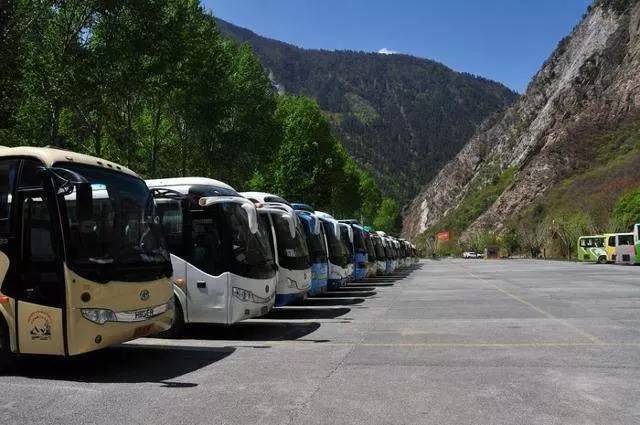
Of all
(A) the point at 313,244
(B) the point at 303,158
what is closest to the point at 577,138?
(B) the point at 303,158

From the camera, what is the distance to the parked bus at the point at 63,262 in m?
7.08

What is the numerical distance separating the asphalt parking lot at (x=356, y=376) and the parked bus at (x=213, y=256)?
576mm

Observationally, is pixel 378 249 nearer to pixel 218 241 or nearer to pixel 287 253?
pixel 287 253

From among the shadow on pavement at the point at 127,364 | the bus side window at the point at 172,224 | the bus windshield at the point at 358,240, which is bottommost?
the shadow on pavement at the point at 127,364

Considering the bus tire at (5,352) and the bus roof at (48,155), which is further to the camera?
the bus roof at (48,155)

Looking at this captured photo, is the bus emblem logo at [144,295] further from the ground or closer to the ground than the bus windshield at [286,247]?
closer to the ground

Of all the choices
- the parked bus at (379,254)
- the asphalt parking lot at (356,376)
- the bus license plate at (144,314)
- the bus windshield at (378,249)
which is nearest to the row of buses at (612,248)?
the parked bus at (379,254)

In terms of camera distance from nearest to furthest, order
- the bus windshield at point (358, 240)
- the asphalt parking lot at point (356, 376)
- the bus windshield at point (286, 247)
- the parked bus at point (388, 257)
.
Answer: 1. the asphalt parking lot at point (356, 376)
2. the bus windshield at point (286, 247)
3. the bus windshield at point (358, 240)
4. the parked bus at point (388, 257)

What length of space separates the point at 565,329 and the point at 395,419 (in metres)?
6.51

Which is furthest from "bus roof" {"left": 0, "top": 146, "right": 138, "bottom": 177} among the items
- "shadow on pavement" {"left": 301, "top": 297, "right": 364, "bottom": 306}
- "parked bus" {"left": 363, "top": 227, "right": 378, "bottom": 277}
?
"parked bus" {"left": 363, "top": 227, "right": 378, "bottom": 277}

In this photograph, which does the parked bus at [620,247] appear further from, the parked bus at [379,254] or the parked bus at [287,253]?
the parked bus at [287,253]

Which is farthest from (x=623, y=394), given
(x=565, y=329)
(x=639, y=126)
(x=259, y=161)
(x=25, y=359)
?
(x=639, y=126)

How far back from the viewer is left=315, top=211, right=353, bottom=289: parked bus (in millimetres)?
19266

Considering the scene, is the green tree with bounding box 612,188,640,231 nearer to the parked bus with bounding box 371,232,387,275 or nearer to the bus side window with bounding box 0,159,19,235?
the parked bus with bounding box 371,232,387,275
